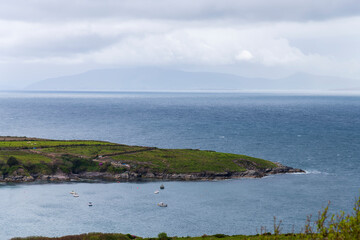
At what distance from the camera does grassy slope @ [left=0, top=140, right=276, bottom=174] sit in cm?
14575

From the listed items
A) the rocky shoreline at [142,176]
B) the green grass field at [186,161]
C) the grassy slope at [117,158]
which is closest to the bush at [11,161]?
the grassy slope at [117,158]

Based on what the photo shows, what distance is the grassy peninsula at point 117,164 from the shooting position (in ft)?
458

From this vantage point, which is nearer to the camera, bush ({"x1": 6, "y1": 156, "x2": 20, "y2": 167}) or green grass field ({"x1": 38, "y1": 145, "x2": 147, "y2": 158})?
bush ({"x1": 6, "y1": 156, "x2": 20, "y2": 167})

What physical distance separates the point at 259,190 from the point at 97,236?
60.2 metres

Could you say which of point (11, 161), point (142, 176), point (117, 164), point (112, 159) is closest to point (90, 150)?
point (112, 159)

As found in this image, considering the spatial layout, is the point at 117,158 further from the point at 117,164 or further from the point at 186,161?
the point at 186,161

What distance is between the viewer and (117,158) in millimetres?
153250

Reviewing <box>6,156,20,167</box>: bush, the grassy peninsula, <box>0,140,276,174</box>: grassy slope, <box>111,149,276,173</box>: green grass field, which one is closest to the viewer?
<box>6,156,20,167</box>: bush

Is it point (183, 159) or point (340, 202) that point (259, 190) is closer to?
point (340, 202)

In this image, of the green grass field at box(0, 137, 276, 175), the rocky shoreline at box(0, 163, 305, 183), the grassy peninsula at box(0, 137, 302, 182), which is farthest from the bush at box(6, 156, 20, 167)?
the rocky shoreline at box(0, 163, 305, 183)

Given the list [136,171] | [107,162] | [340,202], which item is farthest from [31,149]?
[340,202]

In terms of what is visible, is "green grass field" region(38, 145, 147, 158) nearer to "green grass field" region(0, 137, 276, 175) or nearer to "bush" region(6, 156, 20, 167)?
"green grass field" region(0, 137, 276, 175)

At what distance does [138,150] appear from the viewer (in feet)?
553

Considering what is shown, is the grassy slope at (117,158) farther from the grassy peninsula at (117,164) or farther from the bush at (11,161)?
the bush at (11,161)
